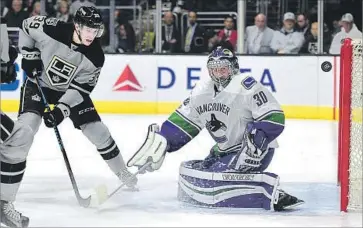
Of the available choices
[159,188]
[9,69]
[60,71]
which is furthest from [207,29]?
[9,69]

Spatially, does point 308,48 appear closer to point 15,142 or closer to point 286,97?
point 286,97

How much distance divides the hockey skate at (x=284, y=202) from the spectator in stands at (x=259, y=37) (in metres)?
4.77

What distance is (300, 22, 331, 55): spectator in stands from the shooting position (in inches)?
354

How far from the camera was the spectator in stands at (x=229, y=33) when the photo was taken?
30.6 feet

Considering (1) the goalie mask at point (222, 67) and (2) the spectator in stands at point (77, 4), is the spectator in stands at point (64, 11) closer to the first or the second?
(2) the spectator in stands at point (77, 4)

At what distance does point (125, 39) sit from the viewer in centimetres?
951

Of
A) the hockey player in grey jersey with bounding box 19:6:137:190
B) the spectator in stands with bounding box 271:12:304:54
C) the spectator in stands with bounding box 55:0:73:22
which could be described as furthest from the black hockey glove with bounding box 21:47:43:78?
the spectator in stands with bounding box 55:0:73:22

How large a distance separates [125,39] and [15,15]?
111cm

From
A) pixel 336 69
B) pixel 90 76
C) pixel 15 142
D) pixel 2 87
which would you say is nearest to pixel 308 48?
pixel 336 69

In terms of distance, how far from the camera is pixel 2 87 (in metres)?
9.11

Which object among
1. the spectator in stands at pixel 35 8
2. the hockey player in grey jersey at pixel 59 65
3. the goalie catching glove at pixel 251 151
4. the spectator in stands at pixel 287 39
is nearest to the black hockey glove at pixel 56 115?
the hockey player in grey jersey at pixel 59 65

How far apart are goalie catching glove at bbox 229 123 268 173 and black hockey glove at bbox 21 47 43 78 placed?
1069mm

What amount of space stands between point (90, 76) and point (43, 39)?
29cm

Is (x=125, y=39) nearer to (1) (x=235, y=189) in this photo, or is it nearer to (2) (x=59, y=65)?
(2) (x=59, y=65)
